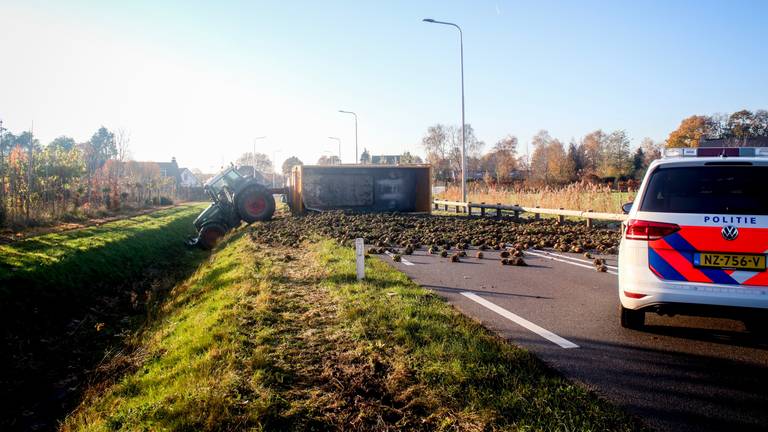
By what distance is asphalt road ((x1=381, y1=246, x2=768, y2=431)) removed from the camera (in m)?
3.54

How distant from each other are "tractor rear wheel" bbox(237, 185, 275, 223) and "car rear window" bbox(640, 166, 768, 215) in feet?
57.2

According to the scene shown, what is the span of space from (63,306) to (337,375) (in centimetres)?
842

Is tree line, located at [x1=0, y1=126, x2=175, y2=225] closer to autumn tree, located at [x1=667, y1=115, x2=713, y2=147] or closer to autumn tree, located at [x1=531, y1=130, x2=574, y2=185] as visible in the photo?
autumn tree, located at [x1=531, y1=130, x2=574, y2=185]

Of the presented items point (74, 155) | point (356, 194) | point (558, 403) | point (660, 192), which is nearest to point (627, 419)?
point (558, 403)

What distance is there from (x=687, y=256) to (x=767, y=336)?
149 centimetres

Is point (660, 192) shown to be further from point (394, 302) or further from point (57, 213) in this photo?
point (57, 213)

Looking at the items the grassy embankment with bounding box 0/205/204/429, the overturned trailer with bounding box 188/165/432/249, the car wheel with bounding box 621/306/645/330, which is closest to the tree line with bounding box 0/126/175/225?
the grassy embankment with bounding box 0/205/204/429

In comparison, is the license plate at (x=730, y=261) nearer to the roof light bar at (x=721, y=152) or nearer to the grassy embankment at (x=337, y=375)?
the roof light bar at (x=721, y=152)

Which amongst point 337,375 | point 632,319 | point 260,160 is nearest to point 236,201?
point 337,375

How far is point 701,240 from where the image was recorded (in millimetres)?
4605

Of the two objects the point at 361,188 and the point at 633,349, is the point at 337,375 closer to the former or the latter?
the point at 633,349

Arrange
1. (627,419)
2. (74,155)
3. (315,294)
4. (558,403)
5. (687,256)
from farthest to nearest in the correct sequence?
(74,155), (315,294), (687,256), (558,403), (627,419)

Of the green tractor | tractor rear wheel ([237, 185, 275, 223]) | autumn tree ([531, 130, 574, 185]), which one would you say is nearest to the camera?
the green tractor

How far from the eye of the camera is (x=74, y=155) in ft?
81.1
